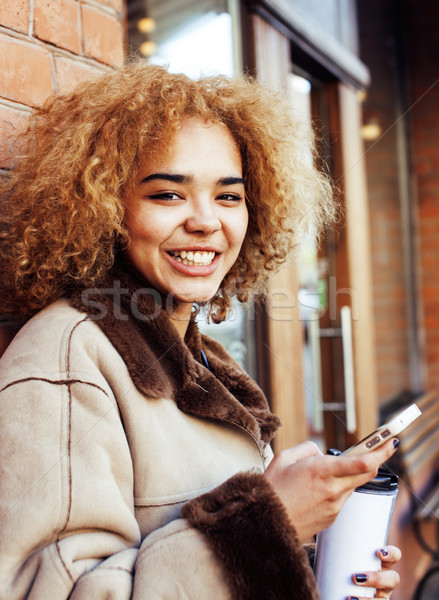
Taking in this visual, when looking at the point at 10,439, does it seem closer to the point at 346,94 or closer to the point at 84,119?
the point at 84,119

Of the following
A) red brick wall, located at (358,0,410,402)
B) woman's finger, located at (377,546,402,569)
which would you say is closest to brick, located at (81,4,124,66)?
woman's finger, located at (377,546,402,569)

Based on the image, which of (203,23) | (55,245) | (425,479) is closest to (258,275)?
(55,245)

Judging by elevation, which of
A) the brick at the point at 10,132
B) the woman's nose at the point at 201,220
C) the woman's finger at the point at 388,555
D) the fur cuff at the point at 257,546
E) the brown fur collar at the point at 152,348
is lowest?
the woman's finger at the point at 388,555

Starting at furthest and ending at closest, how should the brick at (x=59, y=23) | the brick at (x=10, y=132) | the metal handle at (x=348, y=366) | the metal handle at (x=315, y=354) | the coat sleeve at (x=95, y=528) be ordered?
the metal handle at (x=315, y=354) → the metal handle at (x=348, y=366) → the brick at (x=59, y=23) → the brick at (x=10, y=132) → the coat sleeve at (x=95, y=528)

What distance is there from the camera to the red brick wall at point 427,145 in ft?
16.3

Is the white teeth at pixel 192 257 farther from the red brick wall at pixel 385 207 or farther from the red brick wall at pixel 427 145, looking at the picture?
the red brick wall at pixel 427 145

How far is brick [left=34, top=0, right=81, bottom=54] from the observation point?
1.39 metres

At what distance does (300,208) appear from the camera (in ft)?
5.38

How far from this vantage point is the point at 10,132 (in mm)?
1309

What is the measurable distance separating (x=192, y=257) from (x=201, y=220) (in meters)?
0.08

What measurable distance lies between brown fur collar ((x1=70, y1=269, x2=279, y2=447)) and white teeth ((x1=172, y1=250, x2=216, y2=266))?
9 cm

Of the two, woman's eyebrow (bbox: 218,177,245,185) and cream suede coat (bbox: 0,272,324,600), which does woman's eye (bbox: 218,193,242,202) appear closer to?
woman's eyebrow (bbox: 218,177,245,185)

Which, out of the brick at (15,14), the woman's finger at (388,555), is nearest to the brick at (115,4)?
the brick at (15,14)

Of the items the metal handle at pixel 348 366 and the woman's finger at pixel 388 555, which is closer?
the woman's finger at pixel 388 555
